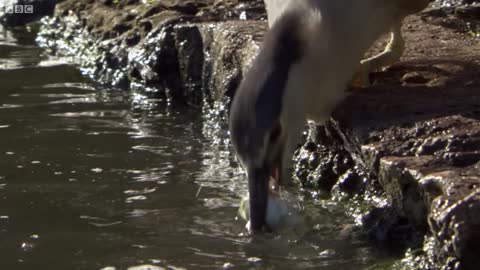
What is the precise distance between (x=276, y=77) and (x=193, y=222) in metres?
0.93

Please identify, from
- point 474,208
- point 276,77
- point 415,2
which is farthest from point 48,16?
point 474,208

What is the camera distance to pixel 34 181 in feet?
18.9

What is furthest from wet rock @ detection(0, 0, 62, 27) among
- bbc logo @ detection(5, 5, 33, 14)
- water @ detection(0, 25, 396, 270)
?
water @ detection(0, 25, 396, 270)

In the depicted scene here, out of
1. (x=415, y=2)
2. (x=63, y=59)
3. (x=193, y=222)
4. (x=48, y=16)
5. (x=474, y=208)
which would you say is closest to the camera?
(x=474, y=208)

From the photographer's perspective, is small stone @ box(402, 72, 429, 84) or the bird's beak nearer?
the bird's beak

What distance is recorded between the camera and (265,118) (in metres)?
4.26

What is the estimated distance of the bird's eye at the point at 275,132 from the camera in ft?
14.2

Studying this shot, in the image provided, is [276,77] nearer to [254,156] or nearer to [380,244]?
[254,156]

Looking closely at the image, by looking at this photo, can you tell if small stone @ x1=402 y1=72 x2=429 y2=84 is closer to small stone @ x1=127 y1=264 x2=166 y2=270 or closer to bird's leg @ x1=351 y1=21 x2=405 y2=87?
bird's leg @ x1=351 y1=21 x2=405 y2=87

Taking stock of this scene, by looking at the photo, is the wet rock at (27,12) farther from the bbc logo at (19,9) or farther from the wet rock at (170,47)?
the wet rock at (170,47)

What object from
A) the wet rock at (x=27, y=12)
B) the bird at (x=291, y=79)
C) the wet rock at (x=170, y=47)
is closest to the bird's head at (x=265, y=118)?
the bird at (x=291, y=79)

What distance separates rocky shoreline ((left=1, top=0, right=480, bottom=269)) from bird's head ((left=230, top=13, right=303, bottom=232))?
0.43m

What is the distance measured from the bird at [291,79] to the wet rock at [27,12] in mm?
6513

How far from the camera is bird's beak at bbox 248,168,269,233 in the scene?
4352 millimetres
